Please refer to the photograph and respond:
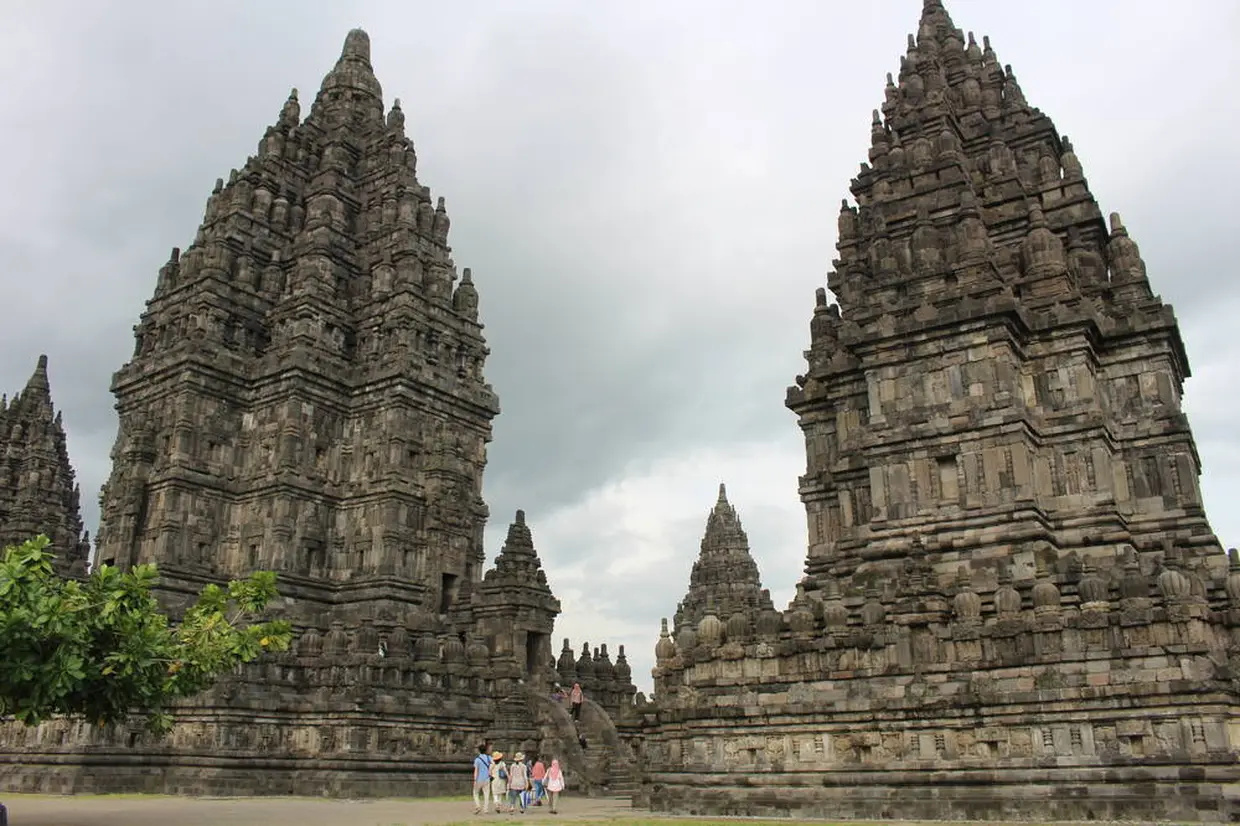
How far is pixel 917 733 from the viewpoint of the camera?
1859 cm

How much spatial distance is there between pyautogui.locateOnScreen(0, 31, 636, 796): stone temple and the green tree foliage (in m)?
14.4

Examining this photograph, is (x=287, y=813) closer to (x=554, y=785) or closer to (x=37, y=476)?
(x=554, y=785)

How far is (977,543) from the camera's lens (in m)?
22.3

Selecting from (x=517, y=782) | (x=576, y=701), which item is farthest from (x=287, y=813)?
(x=576, y=701)

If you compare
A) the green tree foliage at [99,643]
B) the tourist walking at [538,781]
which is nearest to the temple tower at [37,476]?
the tourist walking at [538,781]

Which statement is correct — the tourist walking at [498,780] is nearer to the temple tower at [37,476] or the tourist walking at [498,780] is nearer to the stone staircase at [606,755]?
the stone staircase at [606,755]

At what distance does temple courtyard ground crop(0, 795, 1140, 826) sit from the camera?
1880 centimetres

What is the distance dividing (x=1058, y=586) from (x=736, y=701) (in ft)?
21.7

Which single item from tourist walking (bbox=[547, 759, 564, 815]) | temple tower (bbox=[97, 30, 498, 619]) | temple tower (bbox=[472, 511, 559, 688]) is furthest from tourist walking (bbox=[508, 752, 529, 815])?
temple tower (bbox=[97, 30, 498, 619])

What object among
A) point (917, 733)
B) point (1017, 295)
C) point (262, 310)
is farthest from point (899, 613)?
point (262, 310)

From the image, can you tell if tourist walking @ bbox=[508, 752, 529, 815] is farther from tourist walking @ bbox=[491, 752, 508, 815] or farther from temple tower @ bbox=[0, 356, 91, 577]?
temple tower @ bbox=[0, 356, 91, 577]

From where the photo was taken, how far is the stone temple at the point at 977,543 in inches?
673

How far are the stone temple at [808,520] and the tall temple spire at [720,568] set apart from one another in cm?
2046

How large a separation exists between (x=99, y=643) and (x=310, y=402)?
27.6m
